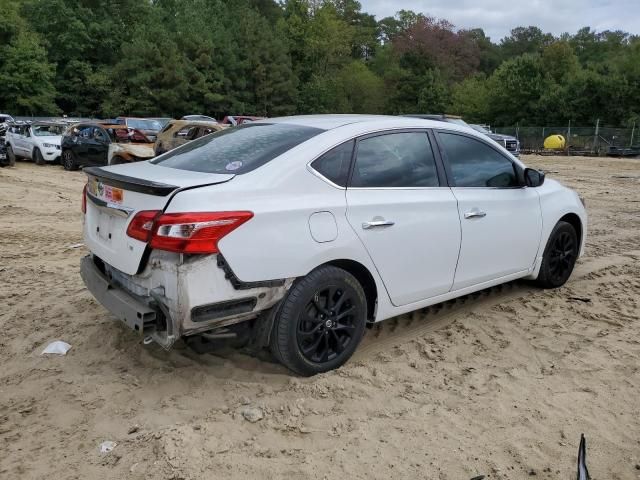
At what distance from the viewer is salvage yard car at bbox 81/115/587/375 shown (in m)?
3.13

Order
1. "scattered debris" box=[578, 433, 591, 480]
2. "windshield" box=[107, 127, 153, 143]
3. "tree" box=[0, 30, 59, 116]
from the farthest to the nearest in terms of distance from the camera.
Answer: "tree" box=[0, 30, 59, 116], "windshield" box=[107, 127, 153, 143], "scattered debris" box=[578, 433, 591, 480]

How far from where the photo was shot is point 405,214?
385 cm

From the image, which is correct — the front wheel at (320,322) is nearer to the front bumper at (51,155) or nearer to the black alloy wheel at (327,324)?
the black alloy wheel at (327,324)

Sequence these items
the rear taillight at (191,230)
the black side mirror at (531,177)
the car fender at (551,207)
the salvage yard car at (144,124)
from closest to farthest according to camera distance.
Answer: the rear taillight at (191,230)
the black side mirror at (531,177)
the car fender at (551,207)
the salvage yard car at (144,124)

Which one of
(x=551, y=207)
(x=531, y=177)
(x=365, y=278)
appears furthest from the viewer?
(x=551, y=207)

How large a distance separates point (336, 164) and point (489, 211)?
1.46 metres

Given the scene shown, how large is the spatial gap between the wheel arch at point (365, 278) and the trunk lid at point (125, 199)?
2.90 ft

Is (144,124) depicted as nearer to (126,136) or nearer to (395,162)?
Answer: (126,136)

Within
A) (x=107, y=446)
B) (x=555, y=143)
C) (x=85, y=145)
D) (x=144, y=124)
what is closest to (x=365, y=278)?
(x=107, y=446)

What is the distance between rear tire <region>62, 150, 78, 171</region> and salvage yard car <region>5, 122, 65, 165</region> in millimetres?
1105

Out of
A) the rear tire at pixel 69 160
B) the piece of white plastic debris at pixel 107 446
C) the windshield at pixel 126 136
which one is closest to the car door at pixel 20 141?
the rear tire at pixel 69 160

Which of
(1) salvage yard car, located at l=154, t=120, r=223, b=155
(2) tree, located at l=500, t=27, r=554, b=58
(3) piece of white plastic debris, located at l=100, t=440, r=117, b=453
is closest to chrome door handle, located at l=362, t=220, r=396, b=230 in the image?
(3) piece of white plastic debris, located at l=100, t=440, r=117, b=453

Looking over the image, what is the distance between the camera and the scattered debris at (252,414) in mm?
3170

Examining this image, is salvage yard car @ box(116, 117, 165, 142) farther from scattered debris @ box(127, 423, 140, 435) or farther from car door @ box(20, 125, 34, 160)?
scattered debris @ box(127, 423, 140, 435)
